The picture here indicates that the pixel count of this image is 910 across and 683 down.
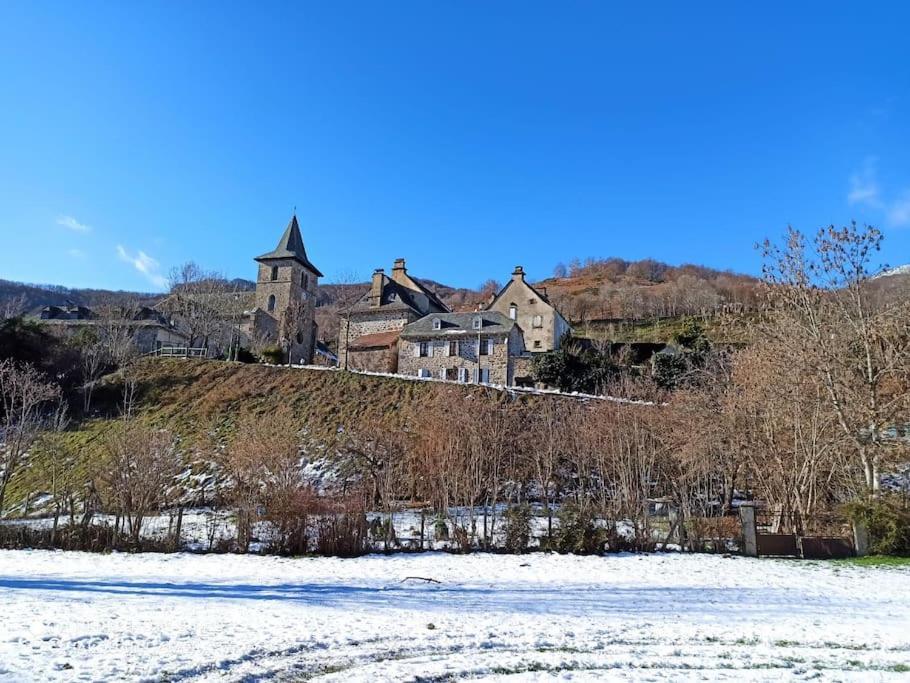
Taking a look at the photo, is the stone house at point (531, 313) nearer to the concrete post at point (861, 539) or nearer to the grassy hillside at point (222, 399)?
the grassy hillside at point (222, 399)

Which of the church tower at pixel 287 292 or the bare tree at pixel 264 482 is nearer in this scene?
the bare tree at pixel 264 482

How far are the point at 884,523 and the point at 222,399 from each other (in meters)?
28.6

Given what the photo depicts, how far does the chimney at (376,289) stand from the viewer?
48.1 metres

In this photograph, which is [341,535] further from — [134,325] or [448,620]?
[134,325]

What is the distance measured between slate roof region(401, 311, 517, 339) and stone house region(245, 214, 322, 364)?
1255cm

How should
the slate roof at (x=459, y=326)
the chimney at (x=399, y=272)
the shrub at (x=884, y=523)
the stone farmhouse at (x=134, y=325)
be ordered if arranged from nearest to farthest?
the shrub at (x=884, y=523) < the slate roof at (x=459, y=326) < the stone farmhouse at (x=134, y=325) < the chimney at (x=399, y=272)

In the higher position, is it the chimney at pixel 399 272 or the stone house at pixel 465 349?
the chimney at pixel 399 272

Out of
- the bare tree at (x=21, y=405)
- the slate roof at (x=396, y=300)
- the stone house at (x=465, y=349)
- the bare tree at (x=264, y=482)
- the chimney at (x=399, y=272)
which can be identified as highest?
the chimney at (x=399, y=272)

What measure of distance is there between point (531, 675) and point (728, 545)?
10476 millimetres

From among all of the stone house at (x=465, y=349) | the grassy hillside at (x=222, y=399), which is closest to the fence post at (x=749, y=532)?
the grassy hillside at (x=222, y=399)

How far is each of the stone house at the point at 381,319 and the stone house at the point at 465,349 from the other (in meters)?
2.51

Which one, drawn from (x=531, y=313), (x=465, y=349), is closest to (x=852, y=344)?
(x=465, y=349)

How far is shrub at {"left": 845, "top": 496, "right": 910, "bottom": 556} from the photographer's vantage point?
12.9 metres

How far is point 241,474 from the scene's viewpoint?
49.9 ft
